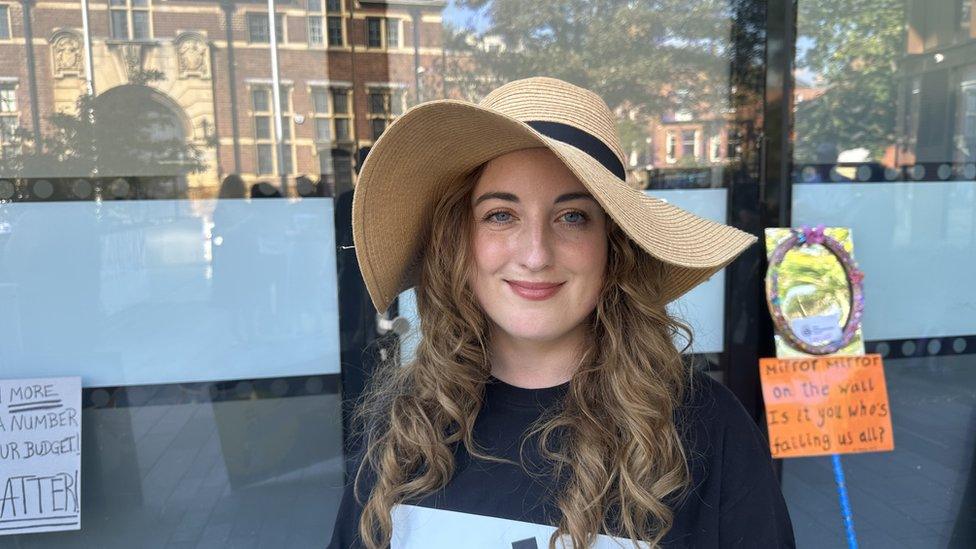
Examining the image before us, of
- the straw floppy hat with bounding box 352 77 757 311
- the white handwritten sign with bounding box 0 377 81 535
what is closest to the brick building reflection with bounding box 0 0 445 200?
the white handwritten sign with bounding box 0 377 81 535

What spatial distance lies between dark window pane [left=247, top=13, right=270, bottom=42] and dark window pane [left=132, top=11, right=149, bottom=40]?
1.06ft

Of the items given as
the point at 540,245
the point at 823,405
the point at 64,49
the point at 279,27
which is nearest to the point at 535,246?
the point at 540,245

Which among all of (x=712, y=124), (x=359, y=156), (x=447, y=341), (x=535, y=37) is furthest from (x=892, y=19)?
(x=447, y=341)

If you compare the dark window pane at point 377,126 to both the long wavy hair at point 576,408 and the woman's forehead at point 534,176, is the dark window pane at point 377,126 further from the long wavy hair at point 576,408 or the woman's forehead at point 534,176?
the woman's forehead at point 534,176

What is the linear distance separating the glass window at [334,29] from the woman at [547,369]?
49.8 inches

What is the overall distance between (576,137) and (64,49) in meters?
1.92

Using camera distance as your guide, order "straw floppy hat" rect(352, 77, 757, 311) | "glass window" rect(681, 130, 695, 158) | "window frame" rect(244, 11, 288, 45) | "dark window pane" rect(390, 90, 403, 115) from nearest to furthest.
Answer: "straw floppy hat" rect(352, 77, 757, 311), "window frame" rect(244, 11, 288, 45), "dark window pane" rect(390, 90, 403, 115), "glass window" rect(681, 130, 695, 158)

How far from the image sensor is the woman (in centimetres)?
101

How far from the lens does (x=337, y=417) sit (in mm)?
2383

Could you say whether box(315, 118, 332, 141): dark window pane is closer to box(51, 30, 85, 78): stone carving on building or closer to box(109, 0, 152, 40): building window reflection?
box(109, 0, 152, 40): building window reflection

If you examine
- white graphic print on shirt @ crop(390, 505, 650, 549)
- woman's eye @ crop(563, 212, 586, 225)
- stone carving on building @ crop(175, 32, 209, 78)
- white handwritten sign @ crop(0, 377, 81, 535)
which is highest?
stone carving on building @ crop(175, 32, 209, 78)

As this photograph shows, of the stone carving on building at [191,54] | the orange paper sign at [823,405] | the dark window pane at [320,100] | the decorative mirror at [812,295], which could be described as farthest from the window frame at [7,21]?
the orange paper sign at [823,405]

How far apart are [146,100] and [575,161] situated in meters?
Result: 1.80

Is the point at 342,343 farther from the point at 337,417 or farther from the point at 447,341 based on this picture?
the point at 447,341
